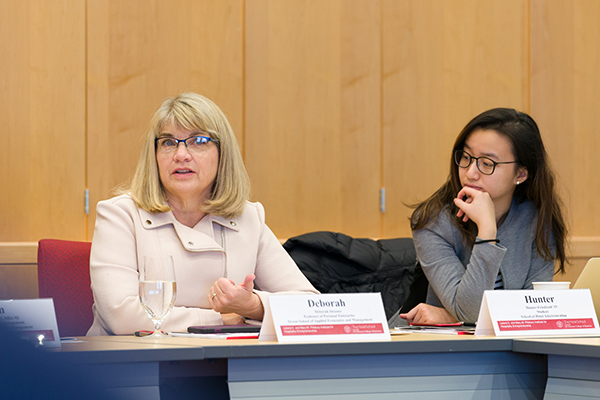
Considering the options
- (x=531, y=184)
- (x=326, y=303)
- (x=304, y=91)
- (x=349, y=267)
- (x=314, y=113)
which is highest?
(x=304, y=91)

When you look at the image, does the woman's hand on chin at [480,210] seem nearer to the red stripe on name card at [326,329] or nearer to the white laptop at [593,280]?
the white laptop at [593,280]

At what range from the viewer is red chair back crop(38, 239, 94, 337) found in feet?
6.77

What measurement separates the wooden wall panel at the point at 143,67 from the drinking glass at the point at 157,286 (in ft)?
5.92

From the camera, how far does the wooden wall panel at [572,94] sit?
11.6 ft

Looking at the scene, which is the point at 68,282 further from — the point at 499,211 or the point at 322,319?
the point at 499,211

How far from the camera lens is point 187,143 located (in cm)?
200

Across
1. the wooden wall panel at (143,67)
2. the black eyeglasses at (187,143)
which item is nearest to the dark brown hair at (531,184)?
the black eyeglasses at (187,143)

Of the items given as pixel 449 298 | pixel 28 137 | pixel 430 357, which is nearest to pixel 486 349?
pixel 430 357

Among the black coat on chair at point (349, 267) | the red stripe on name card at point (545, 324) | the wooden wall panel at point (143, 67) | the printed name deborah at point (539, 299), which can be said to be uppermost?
the wooden wall panel at point (143, 67)

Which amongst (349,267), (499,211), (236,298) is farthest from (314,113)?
(236,298)

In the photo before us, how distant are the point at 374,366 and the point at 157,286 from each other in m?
0.45

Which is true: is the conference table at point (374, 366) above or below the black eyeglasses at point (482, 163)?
below

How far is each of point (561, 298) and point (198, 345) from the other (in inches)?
30.8

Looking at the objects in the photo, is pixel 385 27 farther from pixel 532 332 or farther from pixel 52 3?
pixel 532 332
